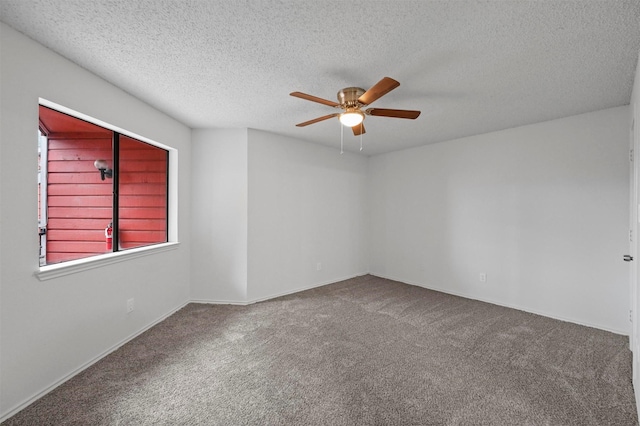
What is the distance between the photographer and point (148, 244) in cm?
318

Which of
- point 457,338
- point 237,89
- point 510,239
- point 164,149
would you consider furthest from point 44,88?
point 510,239

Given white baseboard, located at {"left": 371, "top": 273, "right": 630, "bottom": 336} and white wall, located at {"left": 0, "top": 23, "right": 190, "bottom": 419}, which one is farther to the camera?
white baseboard, located at {"left": 371, "top": 273, "right": 630, "bottom": 336}

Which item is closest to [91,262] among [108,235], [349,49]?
[108,235]

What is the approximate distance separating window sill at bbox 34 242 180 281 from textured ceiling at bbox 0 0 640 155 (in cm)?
150

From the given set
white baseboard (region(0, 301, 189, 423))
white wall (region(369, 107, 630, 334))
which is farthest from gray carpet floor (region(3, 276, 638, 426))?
white wall (region(369, 107, 630, 334))

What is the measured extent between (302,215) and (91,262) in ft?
8.69

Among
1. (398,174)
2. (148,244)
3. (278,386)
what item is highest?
(398,174)

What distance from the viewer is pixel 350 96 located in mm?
2371

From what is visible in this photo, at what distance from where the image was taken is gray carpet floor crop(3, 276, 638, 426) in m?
1.69

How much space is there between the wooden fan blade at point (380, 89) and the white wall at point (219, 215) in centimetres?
203

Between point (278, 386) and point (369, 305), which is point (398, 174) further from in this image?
point (278, 386)

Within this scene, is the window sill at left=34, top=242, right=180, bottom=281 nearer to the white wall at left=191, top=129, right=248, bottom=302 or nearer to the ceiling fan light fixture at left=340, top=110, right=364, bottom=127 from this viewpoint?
the white wall at left=191, top=129, right=248, bottom=302

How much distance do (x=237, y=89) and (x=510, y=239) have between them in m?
3.69

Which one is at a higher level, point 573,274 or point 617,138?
point 617,138
